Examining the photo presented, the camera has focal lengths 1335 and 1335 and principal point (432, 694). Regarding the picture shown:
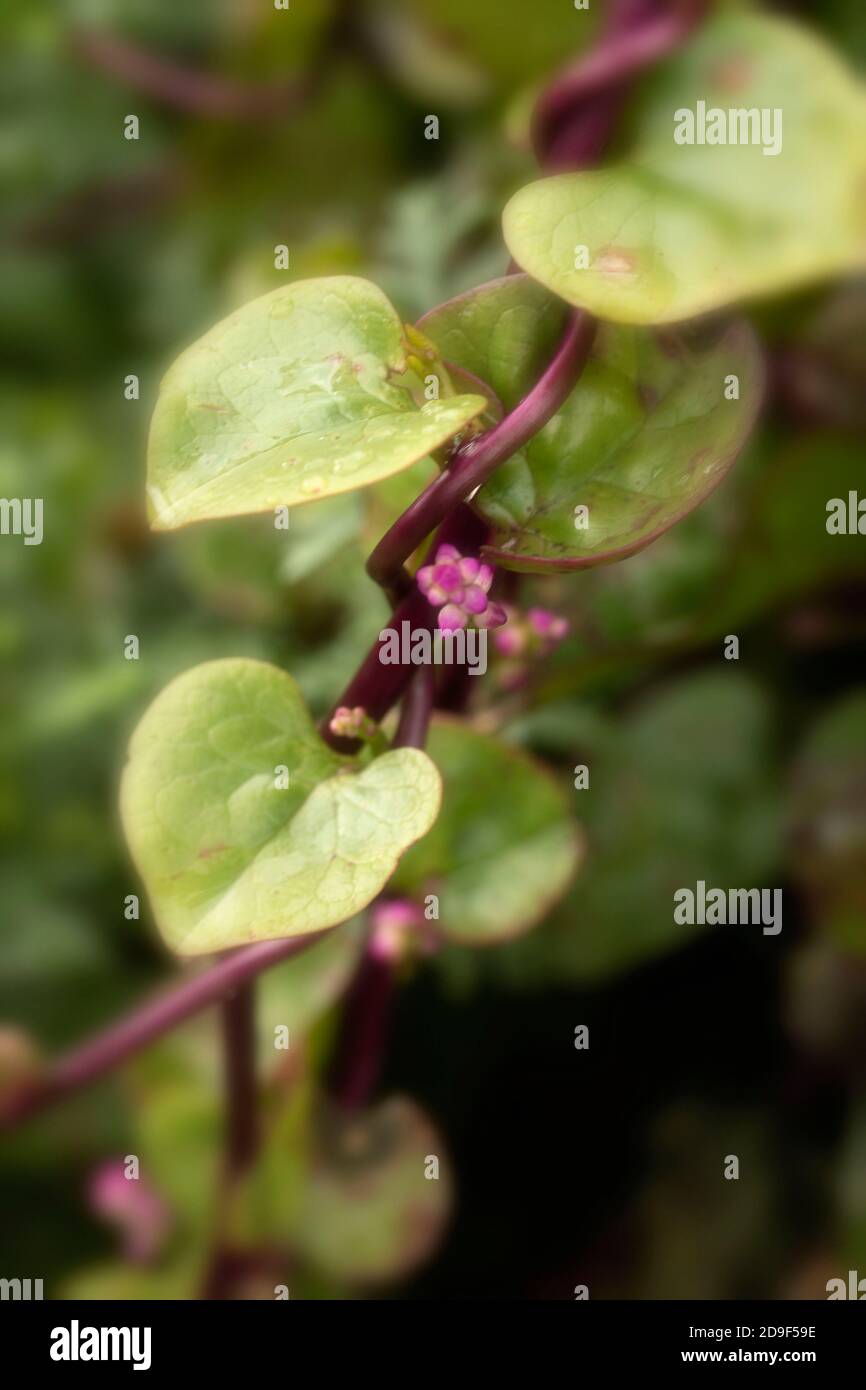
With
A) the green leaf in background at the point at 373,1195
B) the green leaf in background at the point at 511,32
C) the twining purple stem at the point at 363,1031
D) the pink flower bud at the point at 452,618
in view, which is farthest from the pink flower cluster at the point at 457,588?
the green leaf in background at the point at 511,32

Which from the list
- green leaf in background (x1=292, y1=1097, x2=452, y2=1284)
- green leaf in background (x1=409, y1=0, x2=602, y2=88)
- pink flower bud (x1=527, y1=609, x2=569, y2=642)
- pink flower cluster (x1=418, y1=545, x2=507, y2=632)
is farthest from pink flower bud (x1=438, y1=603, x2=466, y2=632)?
green leaf in background (x1=409, y1=0, x2=602, y2=88)

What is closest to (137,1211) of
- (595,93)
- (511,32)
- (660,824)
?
(660,824)

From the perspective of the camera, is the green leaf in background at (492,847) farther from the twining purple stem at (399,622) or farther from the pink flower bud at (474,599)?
the pink flower bud at (474,599)

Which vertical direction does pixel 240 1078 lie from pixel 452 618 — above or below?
below

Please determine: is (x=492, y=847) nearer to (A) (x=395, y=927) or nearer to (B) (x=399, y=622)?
(A) (x=395, y=927)

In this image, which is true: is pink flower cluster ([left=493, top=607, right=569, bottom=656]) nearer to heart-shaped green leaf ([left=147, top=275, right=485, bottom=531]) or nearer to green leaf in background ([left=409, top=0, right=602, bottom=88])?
heart-shaped green leaf ([left=147, top=275, right=485, bottom=531])
